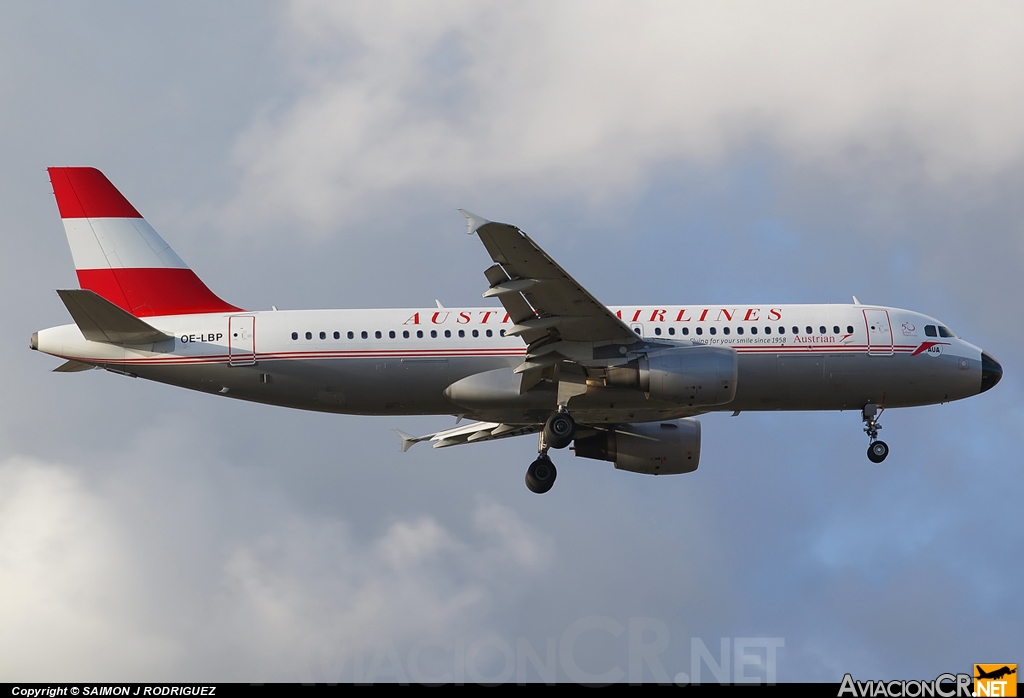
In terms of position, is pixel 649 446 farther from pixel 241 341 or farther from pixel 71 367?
pixel 71 367

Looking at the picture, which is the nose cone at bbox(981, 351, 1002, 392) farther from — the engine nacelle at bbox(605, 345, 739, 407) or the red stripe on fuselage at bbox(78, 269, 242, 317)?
the red stripe on fuselage at bbox(78, 269, 242, 317)

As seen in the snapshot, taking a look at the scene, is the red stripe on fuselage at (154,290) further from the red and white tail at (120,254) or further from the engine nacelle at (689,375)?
the engine nacelle at (689,375)

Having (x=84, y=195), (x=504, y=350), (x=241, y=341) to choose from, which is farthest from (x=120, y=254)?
(x=504, y=350)

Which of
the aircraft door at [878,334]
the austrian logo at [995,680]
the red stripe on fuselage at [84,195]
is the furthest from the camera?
the red stripe on fuselage at [84,195]

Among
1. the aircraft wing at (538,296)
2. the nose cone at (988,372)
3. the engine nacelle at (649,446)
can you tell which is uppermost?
the aircraft wing at (538,296)

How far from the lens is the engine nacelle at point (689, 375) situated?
3803cm

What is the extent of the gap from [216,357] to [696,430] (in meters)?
15.6

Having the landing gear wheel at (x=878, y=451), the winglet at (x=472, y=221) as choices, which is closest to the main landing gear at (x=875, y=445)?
the landing gear wheel at (x=878, y=451)

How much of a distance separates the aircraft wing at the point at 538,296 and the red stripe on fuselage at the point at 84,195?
43.0 feet

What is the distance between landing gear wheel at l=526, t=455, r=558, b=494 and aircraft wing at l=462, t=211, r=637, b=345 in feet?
16.7

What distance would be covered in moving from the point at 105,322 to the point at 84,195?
5555 mm

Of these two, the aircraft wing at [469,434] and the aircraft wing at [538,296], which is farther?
the aircraft wing at [469,434]

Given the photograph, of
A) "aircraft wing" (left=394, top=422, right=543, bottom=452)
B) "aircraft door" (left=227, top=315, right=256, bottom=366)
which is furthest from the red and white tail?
"aircraft wing" (left=394, top=422, right=543, bottom=452)

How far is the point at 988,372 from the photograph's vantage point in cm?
4247
